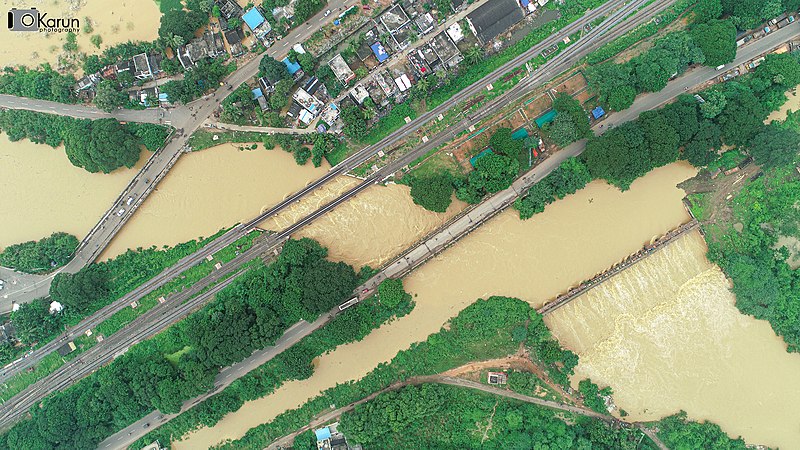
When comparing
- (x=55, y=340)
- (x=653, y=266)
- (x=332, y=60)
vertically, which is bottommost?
(x=653, y=266)

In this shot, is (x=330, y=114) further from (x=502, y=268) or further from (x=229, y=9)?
(x=502, y=268)

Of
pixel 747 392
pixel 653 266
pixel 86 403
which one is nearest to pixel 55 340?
pixel 86 403

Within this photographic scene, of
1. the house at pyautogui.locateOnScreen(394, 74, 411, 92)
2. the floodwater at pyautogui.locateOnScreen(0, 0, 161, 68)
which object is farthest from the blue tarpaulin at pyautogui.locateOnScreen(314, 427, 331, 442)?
the floodwater at pyautogui.locateOnScreen(0, 0, 161, 68)

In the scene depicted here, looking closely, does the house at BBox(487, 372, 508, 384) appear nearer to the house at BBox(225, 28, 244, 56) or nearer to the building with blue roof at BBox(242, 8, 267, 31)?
the house at BBox(225, 28, 244, 56)

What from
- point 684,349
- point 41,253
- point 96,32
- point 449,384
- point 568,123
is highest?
point 96,32

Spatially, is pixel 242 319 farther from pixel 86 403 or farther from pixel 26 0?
pixel 26 0

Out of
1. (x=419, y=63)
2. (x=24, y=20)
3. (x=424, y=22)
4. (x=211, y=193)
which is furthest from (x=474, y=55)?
(x=24, y=20)

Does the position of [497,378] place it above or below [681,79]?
below
